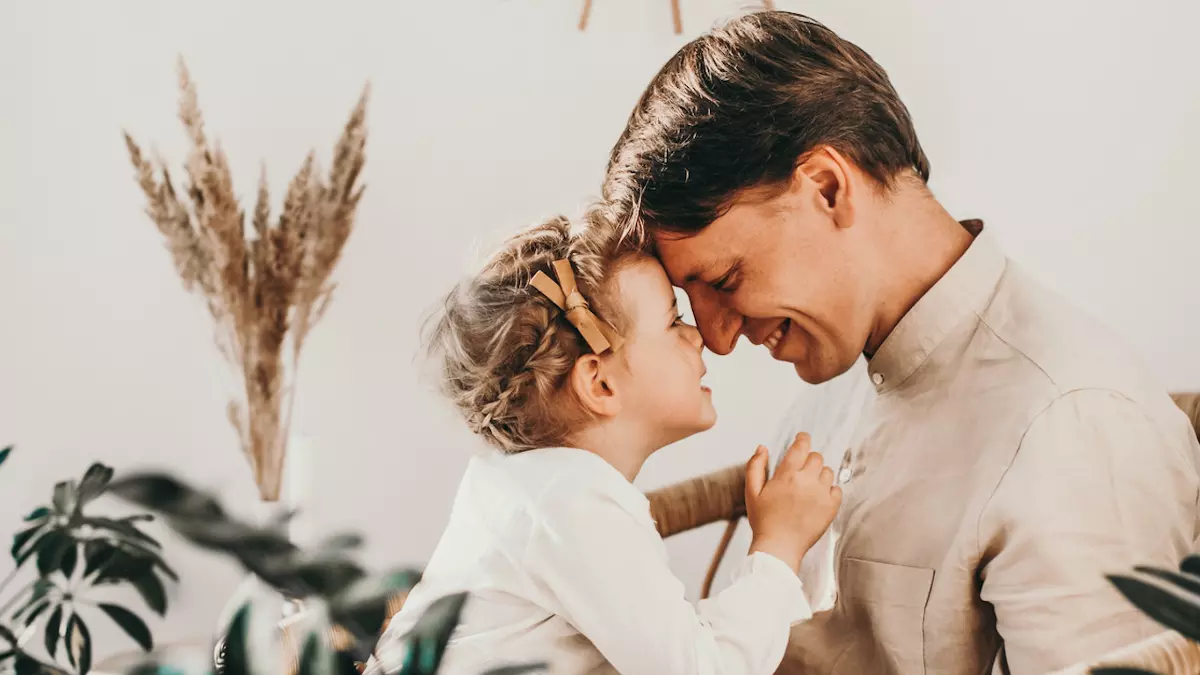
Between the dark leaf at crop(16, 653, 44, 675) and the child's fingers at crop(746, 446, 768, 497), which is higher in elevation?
the dark leaf at crop(16, 653, 44, 675)

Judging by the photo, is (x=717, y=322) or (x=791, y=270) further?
(x=717, y=322)

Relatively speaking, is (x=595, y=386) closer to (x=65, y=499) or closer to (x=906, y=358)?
(x=906, y=358)

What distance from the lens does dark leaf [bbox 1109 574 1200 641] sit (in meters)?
0.33

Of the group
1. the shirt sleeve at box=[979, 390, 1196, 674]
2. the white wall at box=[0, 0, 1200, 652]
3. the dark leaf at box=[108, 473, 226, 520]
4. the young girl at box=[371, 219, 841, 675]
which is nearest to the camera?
the dark leaf at box=[108, 473, 226, 520]

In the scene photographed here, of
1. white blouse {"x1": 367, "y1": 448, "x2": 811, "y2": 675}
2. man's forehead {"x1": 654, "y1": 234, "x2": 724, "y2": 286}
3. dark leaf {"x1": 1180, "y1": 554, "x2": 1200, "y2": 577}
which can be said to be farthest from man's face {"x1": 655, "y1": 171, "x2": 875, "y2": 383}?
dark leaf {"x1": 1180, "y1": 554, "x2": 1200, "y2": 577}

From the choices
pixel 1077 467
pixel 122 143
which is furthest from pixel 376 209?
pixel 1077 467

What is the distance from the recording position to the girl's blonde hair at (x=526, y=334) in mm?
1174

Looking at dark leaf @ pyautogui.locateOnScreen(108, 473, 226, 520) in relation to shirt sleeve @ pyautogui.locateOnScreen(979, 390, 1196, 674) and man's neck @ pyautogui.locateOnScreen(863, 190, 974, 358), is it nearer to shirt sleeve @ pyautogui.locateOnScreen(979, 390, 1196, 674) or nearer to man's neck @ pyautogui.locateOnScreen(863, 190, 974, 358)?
shirt sleeve @ pyautogui.locateOnScreen(979, 390, 1196, 674)

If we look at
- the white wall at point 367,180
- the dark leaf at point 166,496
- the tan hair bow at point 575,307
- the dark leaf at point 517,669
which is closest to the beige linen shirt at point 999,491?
the tan hair bow at point 575,307

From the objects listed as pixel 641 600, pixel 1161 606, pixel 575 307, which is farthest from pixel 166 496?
pixel 575 307

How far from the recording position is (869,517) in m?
1.09

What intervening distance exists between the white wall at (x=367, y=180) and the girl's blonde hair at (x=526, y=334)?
828mm

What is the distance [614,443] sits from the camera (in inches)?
47.9

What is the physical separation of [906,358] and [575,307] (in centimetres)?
37
